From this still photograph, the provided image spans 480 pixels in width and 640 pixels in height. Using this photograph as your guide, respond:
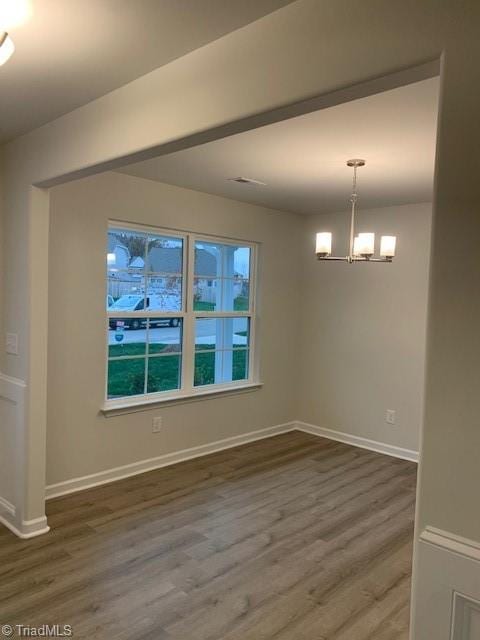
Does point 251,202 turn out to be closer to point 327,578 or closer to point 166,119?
point 166,119

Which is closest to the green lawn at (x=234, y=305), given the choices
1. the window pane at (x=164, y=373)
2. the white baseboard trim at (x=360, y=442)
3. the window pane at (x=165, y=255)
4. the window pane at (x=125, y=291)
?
the window pane at (x=165, y=255)

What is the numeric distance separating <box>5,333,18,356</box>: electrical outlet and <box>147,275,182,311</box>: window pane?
4.22ft

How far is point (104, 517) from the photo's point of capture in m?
3.26

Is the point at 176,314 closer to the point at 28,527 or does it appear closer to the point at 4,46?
the point at 28,527

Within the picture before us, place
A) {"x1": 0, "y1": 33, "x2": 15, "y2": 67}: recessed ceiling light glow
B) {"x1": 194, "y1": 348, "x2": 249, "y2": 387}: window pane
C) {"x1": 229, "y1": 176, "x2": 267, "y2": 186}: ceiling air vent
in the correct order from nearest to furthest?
{"x1": 0, "y1": 33, "x2": 15, "y2": 67}: recessed ceiling light glow
{"x1": 229, "y1": 176, "x2": 267, "y2": 186}: ceiling air vent
{"x1": 194, "y1": 348, "x2": 249, "y2": 387}: window pane

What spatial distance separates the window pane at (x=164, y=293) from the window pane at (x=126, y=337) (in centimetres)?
20

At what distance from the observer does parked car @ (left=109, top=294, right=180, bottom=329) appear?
3955mm

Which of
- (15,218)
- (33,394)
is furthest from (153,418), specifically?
(15,218)

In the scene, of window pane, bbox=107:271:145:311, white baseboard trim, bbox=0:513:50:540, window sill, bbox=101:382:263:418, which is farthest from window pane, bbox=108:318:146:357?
white baseboard trim, bbox=0:513:50:540

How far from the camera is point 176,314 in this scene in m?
4.35

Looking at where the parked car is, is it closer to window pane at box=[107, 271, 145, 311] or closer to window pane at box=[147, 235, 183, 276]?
window pane at box=[107, 271, 145, 311]

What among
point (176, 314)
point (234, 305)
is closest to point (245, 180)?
point (176, 314)

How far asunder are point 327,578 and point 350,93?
2.42 m

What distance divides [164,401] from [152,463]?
0.54 meters
